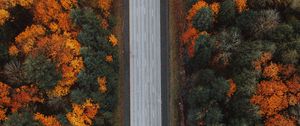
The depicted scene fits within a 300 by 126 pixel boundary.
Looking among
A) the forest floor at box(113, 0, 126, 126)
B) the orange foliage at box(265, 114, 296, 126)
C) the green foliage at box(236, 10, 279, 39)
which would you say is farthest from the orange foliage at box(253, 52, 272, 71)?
the forest floor at box(113, 0, 126, 126)

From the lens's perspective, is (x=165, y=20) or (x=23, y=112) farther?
(x=165, y=20)

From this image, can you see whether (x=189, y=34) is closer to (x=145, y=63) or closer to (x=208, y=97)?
(x=145, y=63)

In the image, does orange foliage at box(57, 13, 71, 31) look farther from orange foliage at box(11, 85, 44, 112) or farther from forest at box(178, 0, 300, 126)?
forest at box(178, 0, 300, 126)

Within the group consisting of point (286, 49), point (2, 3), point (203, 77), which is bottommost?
point (203, 77)

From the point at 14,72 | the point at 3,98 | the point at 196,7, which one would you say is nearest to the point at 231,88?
the point at 196,7

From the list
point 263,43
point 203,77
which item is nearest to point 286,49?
point 263,43

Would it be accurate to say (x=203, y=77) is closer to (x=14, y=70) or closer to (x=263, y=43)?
(x=263, y=43)

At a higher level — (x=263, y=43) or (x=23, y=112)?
(x=263, y=43)
